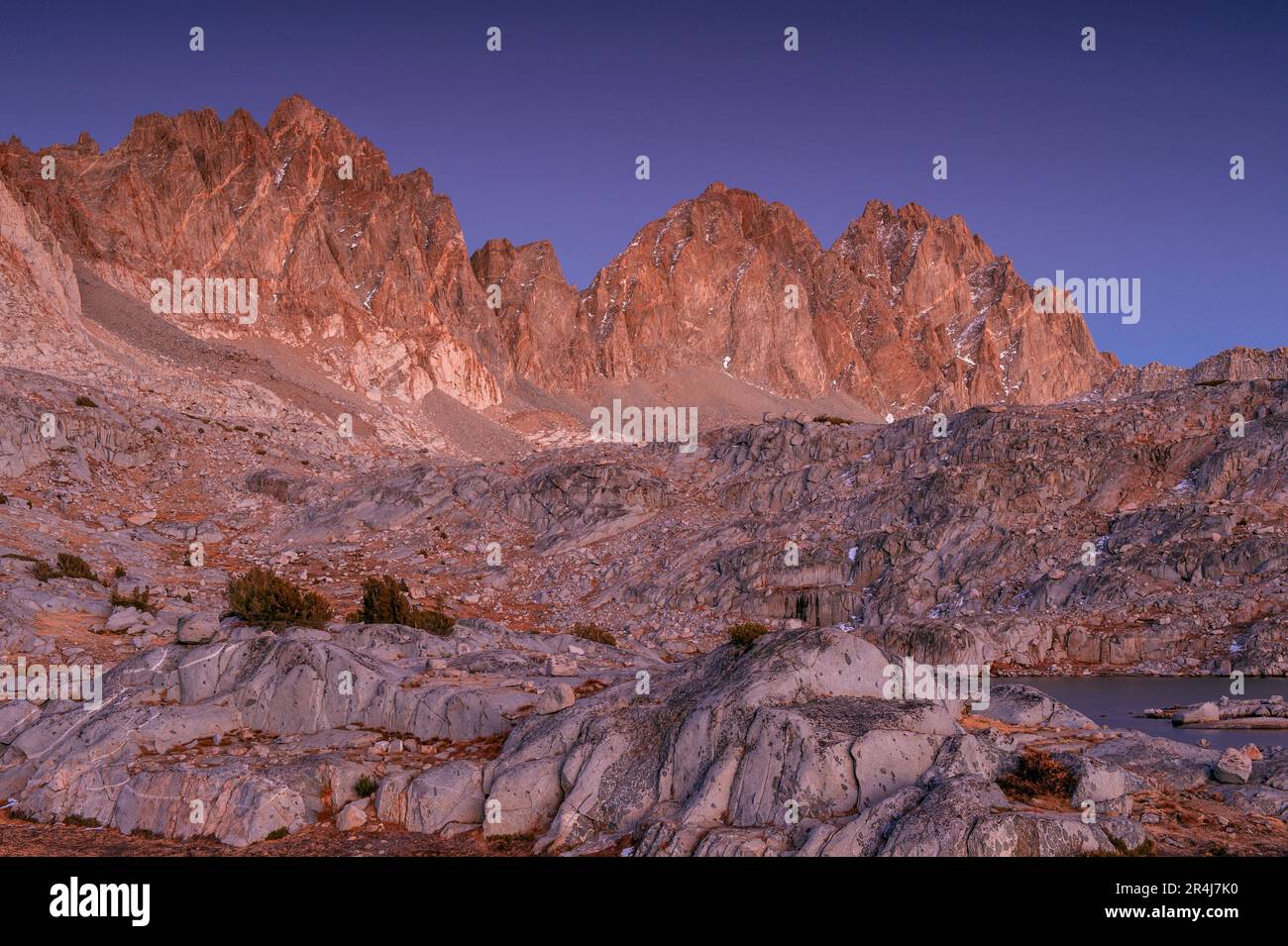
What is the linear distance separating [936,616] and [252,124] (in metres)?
164

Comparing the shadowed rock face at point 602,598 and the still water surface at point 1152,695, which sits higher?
the shadowed rock face at point 602,598

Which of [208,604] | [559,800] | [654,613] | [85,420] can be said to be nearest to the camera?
[559,800]

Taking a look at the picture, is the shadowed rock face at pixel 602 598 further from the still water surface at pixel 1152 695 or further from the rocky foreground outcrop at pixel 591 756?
the still water surface at pixel 1152 695

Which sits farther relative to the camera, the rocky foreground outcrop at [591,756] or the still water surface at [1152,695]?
the still water surface at [1152,695]

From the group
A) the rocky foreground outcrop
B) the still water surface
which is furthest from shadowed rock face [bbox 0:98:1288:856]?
the still water surface

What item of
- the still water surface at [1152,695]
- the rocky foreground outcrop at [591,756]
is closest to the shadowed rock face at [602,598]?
the rocky foreground outcrop at [591,756]

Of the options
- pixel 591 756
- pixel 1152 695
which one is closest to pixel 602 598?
pixel 1152 695

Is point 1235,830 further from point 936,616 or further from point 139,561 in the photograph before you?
point 139,561

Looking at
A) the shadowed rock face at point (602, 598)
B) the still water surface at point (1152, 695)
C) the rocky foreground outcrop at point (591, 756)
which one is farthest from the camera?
the still water surface at point (1152, 695)

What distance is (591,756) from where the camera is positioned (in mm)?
18500

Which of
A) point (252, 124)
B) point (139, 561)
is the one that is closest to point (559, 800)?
point (139, 561)

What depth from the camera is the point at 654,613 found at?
54.5m

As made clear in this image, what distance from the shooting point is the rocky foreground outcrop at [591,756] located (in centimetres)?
1546

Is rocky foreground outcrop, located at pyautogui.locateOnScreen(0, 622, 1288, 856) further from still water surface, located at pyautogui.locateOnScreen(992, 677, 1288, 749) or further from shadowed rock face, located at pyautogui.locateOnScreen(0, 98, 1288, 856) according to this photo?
still water surface, located at pyautogui.locateOnScreen(992, 677, 1288, 749)
